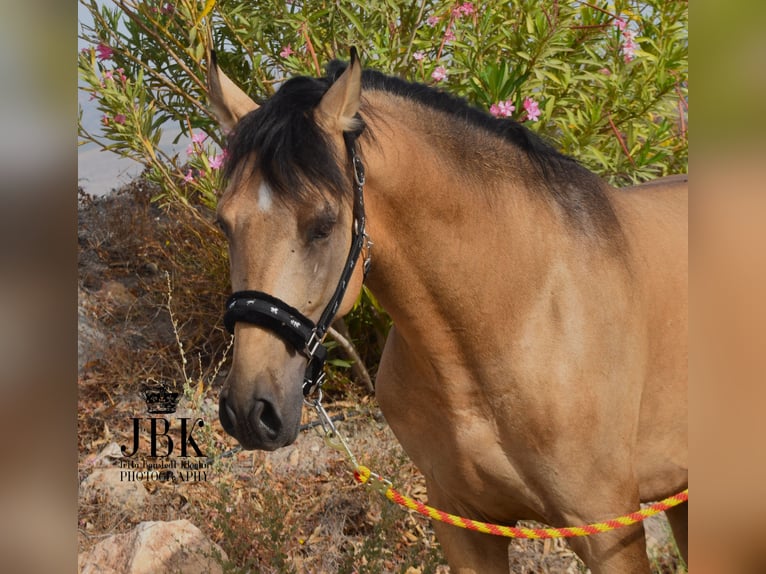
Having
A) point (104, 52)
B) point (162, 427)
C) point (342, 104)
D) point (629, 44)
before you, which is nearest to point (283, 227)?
point (342, 104)

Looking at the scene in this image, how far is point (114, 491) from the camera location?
13.6ft

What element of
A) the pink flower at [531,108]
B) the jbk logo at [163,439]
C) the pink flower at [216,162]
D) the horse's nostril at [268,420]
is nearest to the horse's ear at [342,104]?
the horse's nostril at [268,420]

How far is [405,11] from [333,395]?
2.19 metres

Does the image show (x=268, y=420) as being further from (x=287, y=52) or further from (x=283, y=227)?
(x=287, y=52)

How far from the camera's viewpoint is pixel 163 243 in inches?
209

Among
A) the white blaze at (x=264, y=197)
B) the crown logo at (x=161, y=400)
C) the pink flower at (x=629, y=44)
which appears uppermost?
the pink flower at (x=629, y=44)

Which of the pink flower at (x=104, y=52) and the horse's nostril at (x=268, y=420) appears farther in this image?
the pink flower at (x=104, y=52)

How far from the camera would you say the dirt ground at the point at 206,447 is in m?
3.49

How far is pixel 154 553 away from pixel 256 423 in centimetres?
177

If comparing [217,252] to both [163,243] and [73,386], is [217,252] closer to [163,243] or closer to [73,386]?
[163,243]

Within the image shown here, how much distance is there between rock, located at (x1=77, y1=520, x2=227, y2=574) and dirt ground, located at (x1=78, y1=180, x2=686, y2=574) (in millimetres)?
141

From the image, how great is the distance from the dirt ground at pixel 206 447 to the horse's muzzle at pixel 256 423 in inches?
54.5

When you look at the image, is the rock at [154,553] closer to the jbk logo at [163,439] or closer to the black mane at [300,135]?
the jbk logo at [163,439]

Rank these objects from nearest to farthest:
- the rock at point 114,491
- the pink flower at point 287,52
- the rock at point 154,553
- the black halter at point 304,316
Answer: the black halter at point 304,316 → the rock at point 154,553 → the pink flower at point 287,52 → the rock at point 114,491
